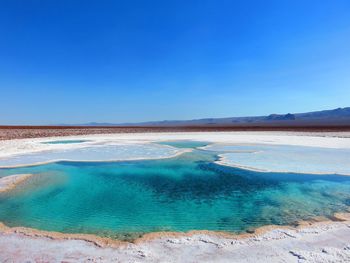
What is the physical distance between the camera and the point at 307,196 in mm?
6465

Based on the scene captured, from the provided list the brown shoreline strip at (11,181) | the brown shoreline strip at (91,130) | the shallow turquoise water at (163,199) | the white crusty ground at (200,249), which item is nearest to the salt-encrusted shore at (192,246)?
the white crusty ground at (200,249)

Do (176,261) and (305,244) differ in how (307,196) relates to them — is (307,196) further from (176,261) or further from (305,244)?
(176,261)

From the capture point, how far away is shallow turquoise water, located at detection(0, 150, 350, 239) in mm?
4906

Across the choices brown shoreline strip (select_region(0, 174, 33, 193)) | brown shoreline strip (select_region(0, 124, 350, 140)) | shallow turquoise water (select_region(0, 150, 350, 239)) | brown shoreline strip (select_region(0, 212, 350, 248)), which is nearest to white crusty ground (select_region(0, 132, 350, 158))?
brown shoreline strip (select_region(0, 174, 33, 193))

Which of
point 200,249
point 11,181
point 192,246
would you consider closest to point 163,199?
point 192,246

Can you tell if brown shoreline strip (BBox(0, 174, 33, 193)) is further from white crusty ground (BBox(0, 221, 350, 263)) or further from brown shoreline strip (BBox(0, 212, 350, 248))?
white crusty ground (BBox(0, 221, 350, 263))

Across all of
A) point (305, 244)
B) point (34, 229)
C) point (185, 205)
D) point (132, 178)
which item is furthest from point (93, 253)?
point (132, 178)

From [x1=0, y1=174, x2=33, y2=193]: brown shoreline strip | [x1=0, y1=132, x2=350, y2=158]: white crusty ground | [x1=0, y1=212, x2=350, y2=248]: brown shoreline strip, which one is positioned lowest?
[x1=0, y1=212, x2=350, y2=248]: brown shoreline strip

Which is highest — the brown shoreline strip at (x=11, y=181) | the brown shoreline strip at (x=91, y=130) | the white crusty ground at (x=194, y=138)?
the brown shoreline strip at (x=91, y=130)

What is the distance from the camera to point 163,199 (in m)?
6.39

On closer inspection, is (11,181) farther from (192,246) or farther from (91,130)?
(91,130)

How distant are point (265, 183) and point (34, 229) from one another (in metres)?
Answer: 6.37

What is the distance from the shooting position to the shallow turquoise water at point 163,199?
4.91 metres

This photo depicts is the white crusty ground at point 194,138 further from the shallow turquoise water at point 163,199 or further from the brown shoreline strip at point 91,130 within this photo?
the shallow turquoise water at point 163,199
